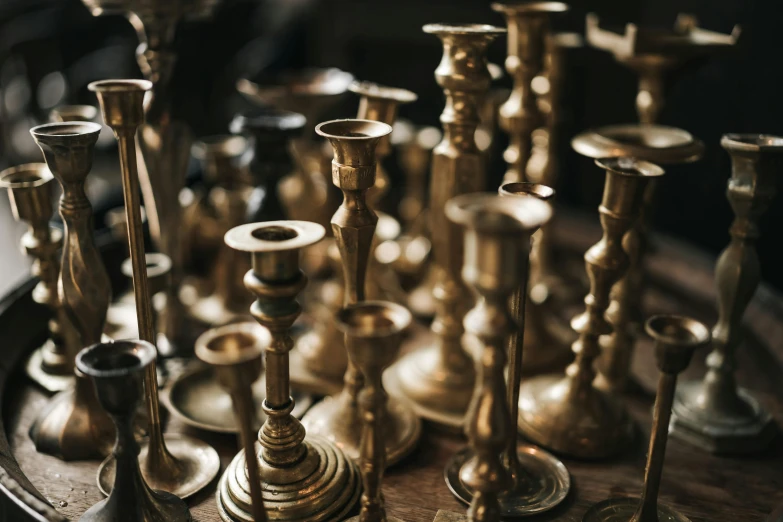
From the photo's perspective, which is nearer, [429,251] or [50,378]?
[50,378]

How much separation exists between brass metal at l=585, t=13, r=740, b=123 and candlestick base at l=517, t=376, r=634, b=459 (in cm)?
38

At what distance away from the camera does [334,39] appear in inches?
74.0

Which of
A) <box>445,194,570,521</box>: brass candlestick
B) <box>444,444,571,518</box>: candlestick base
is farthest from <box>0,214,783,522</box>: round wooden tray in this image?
<box>445,194,570,521</box>: brass candlestick

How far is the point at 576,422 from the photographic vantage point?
0.81m

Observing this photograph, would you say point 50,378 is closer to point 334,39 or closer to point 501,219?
point 501,219

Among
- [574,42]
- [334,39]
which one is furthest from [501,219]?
[334,39]

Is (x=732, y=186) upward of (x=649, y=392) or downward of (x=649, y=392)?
upward

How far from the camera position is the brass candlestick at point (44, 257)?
0.82 m

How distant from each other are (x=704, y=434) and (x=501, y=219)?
0.50 metres

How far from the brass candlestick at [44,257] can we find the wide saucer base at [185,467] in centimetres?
19

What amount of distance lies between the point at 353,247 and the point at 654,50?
46 cm

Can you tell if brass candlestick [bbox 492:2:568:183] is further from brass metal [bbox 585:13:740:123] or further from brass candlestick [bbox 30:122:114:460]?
brass candlestick [bbox 30:122:114:460]

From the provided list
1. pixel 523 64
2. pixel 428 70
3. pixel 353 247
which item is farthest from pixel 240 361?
pixel 428 70

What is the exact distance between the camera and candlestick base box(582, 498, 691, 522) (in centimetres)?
69
